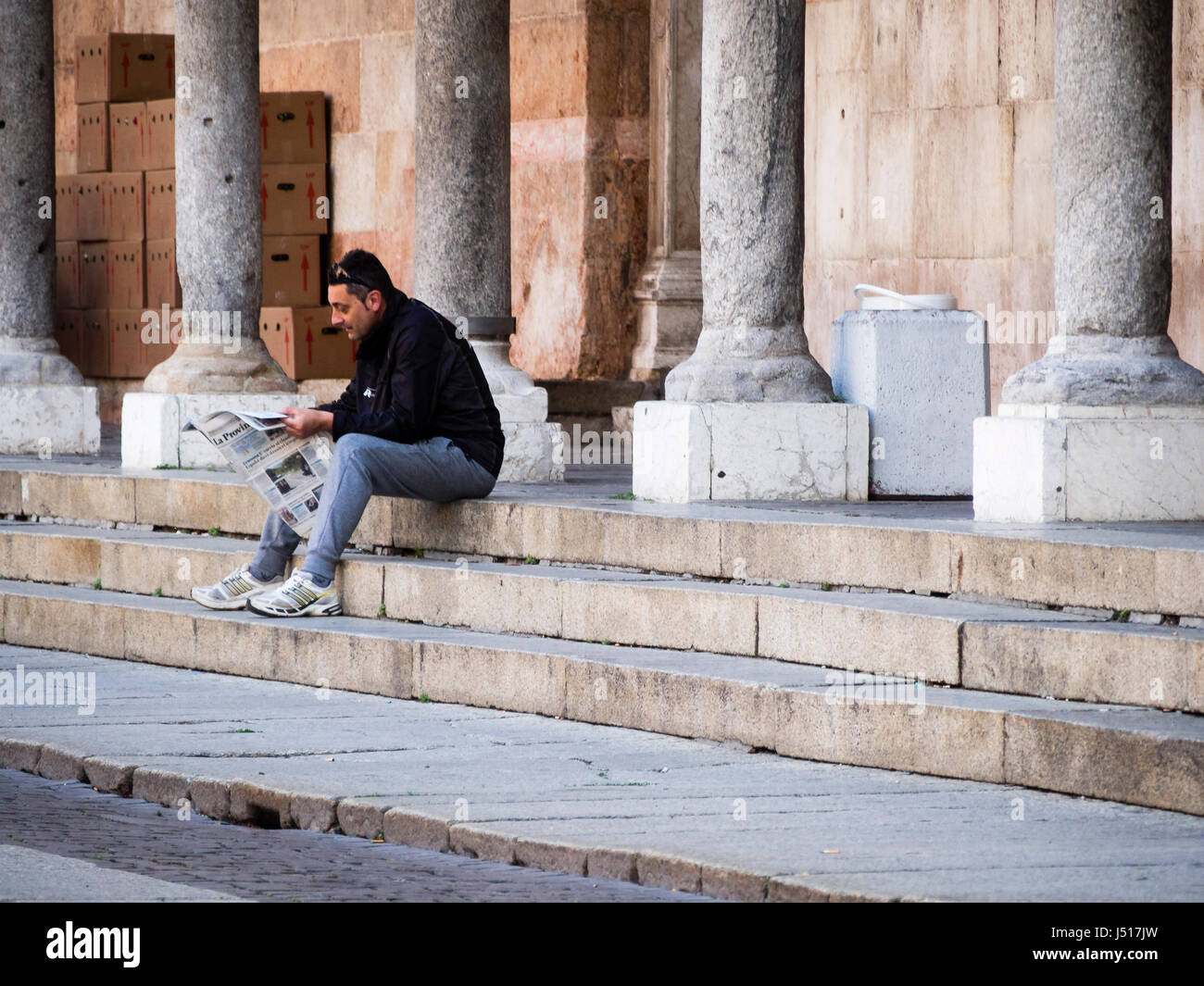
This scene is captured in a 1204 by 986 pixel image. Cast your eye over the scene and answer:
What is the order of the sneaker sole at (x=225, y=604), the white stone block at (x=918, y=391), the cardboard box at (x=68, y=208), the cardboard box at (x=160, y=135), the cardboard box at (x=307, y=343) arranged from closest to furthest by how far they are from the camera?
the sneaker sole at (x=225, y=604), the white stone block at (x=918, y=391), the cardboard box at (x=307, y=343), the cardboard box at (x=160, y=135), the cardboard box at (x=68, y=208)

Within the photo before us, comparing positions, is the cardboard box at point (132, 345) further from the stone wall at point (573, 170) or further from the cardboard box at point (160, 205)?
the stone wall at point (573, 170)

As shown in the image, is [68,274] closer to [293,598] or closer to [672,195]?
[672,195]

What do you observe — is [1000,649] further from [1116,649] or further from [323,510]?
[323,510]

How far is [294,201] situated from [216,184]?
192 inches

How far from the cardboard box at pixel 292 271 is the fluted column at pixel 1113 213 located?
8.82 m

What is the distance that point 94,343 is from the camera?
17844mm

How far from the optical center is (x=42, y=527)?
37.9ft

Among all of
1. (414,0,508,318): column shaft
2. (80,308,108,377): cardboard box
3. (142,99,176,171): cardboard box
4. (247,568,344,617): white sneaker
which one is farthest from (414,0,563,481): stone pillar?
(80,308,108,377): cardboard box

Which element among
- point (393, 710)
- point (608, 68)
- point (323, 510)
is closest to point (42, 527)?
point (323, 510)

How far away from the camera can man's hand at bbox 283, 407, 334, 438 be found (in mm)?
9055

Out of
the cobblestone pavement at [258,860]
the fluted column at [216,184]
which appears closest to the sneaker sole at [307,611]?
the cobblestone pavement at [258,860]

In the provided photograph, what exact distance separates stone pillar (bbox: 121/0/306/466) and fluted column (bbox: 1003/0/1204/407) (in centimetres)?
475

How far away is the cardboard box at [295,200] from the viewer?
16891 mm
